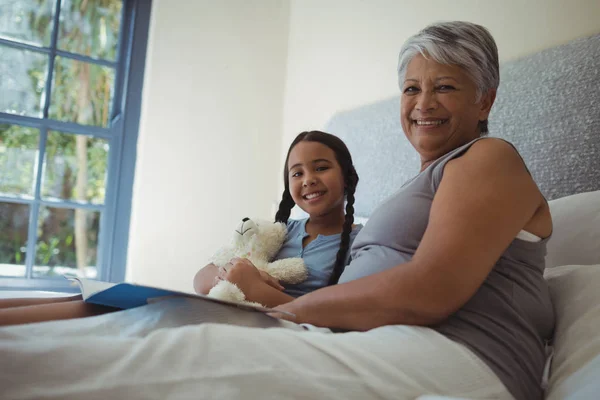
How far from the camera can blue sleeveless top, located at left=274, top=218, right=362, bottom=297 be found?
1.37 m

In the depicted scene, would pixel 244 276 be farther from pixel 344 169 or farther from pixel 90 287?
pixel 344 169

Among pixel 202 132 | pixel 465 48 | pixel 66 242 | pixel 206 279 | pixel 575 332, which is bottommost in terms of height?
pixel 66 242

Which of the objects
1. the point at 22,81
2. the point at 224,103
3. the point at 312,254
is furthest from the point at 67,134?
the point at 312,254

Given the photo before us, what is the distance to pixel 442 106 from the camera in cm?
110

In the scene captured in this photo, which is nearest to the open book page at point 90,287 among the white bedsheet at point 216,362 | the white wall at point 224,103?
the white bedsheet at point 216,362

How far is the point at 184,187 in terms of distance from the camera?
9.21ft

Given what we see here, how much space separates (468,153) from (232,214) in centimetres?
215

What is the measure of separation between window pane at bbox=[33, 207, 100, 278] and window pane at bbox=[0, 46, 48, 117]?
1.74 ft

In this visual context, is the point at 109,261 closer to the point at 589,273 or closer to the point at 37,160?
the point at 37,160

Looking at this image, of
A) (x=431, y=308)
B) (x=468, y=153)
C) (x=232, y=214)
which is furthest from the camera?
(x=232, y=214)

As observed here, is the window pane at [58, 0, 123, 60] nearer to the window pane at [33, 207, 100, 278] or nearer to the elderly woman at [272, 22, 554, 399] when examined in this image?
the window pane at [33, 207, 100, 278]

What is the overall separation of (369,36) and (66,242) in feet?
6.08

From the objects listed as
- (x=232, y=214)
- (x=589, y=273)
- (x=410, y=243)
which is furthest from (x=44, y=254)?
(x=589, y=273)

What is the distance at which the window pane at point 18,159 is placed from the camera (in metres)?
2.71
